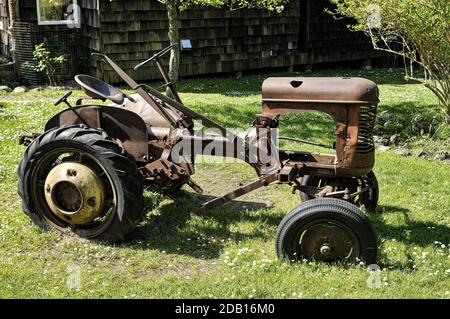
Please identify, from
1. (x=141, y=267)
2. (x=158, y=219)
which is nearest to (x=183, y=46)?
(x=158, y=219)

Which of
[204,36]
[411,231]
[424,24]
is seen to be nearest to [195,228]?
[411,231]

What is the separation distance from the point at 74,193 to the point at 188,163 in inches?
39.5

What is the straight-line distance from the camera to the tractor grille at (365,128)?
186 inches

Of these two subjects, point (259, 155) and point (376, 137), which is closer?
point (259, 155)

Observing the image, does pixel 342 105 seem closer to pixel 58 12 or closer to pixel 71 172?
pixel 71 172

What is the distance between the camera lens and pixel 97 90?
544 centimetres

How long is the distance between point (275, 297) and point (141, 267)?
3.62ft

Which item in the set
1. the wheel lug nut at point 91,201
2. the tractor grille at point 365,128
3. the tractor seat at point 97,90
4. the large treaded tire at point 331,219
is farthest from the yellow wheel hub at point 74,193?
the tractor grille at point 365,128

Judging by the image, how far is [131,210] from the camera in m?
4.80

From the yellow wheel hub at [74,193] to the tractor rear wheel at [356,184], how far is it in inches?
73.5

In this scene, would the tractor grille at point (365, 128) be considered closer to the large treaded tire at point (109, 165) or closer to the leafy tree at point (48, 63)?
the large treaded tire at point (109, 165)

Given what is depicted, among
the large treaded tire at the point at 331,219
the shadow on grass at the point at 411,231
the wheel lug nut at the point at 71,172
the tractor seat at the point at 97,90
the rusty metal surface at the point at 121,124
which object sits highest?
the tractor seat at the point at 97,90

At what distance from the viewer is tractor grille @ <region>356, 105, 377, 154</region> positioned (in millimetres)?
4734

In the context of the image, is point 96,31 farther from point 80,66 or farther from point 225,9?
point 225,9
